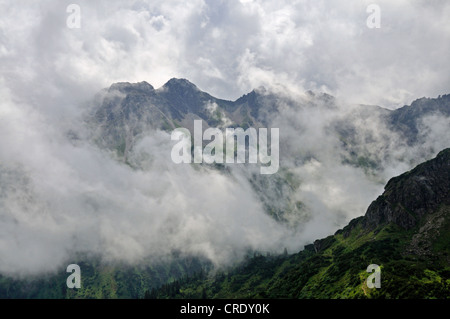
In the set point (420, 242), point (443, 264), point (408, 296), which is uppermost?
point (420, 242)
